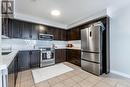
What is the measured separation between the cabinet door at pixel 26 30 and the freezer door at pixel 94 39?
270 centimetres

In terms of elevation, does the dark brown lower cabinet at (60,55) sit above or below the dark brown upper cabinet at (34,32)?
below

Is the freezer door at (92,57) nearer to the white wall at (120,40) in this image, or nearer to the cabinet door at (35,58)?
the white wall at (120,40)

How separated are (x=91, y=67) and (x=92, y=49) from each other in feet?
2.27

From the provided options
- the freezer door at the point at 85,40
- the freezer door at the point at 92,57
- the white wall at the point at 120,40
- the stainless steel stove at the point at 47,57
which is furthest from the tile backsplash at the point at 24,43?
the white wall at the point at 120,40

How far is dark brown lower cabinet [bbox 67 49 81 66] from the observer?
13.7 ft

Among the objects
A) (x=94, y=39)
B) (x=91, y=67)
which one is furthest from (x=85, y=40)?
(x=91, y=67)

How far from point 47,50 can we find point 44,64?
71 cm

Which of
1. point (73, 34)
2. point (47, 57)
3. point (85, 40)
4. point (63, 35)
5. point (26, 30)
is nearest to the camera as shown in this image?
point (85, 40)

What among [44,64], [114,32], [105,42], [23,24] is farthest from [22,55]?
[114,32]

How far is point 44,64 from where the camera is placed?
406 cm

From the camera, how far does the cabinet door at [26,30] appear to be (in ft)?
12.2

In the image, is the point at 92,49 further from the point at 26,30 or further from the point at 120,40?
the point at 26,30

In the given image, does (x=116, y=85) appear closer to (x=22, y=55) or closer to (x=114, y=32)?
(x=114, y=32)

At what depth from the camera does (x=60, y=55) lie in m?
4.95
